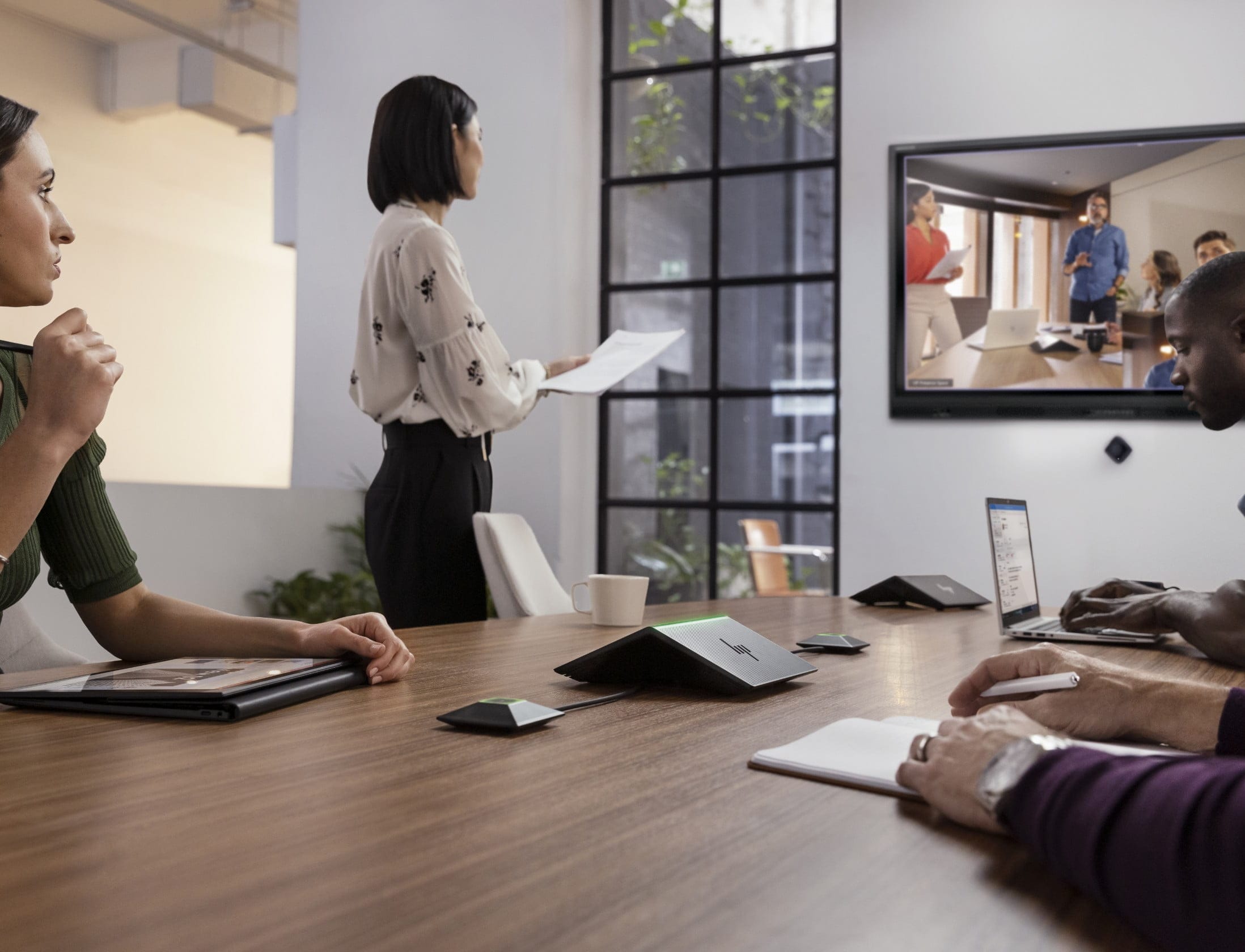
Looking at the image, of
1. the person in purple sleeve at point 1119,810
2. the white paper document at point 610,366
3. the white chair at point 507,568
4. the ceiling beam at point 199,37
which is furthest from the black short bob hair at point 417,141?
the ceiling beam at point 199,37

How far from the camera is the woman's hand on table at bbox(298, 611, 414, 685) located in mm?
1148

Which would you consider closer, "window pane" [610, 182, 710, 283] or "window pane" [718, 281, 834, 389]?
"window pane" [718, 281, 834, 389]

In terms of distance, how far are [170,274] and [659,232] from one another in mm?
5680

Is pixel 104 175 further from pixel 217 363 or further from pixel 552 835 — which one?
pixel 552 835

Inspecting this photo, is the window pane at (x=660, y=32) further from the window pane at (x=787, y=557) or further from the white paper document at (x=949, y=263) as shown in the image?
the window pane at (x=787, y=557)

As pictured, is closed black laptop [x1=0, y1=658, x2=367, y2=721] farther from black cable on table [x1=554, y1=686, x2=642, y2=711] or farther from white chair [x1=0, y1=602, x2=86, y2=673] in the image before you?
white chair [x1=0, y1=602, x2=86, y2=673]

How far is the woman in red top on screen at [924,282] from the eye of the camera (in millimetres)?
4383

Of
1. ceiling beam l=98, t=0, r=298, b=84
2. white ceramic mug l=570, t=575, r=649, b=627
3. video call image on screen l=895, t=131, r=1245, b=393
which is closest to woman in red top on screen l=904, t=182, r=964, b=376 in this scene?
video call image on screen l=895, t=131, r=1245, b=393

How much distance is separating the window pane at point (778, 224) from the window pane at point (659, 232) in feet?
0.35

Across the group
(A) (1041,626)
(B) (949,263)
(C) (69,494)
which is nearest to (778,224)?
(B) (949,263)

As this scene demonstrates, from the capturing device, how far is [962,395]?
4.35m

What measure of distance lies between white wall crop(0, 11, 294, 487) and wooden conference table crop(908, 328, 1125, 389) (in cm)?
481

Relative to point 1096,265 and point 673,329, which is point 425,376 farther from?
point 1096,265

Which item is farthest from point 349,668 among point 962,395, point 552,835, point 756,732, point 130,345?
point 130,345
